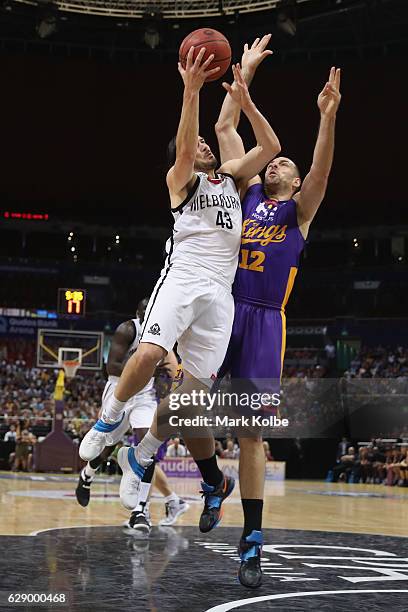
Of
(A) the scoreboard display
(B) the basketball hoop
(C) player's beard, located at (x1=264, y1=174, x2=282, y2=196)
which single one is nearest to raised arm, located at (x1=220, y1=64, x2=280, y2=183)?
(C) player's beard, located at (x1=264, y1=174, x2=282, y2=196)

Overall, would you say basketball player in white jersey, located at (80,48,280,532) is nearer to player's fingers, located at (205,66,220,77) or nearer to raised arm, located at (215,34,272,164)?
player's fingers, located at (205,66,220,77)

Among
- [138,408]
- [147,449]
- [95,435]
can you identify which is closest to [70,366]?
[138,408]

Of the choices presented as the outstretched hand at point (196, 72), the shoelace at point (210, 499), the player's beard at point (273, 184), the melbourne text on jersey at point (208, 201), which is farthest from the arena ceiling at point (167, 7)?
the shoelace at point (210, 499)

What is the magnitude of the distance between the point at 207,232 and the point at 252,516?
1.62 m

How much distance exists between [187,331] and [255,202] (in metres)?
0.96

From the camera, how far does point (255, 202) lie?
4887 mm

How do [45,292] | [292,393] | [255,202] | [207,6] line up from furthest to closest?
1. [45,292]
2. [292,393]
3. [207,6]
4. [255,202]

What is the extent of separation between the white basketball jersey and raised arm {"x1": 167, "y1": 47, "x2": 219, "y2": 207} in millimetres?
96

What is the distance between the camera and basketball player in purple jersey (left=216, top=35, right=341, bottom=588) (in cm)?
443

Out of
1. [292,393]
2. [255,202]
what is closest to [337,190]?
[292,393]

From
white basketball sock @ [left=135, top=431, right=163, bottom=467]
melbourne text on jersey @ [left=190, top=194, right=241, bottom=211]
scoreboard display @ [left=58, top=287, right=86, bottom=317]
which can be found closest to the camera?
melbourne text on jersey @ [left=190, top=194, right=241, bottom=211]

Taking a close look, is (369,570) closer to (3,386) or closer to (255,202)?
(255,202)

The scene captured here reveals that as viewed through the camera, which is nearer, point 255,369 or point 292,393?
point 255,369

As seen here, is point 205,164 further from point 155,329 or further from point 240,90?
point 155,329
